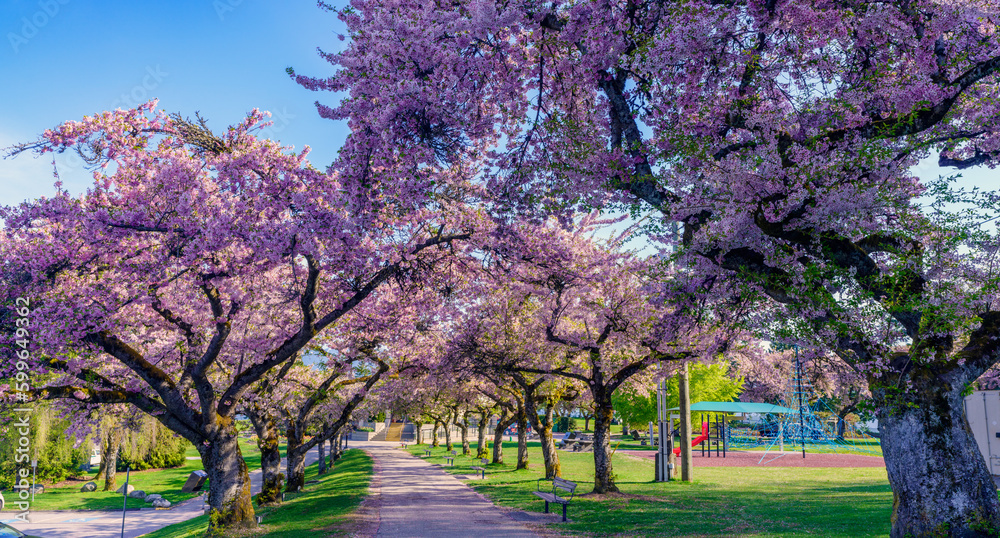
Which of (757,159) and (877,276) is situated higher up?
(757,159)

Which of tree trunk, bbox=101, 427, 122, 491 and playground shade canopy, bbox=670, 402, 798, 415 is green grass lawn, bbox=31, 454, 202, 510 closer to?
tree trunk, bbox=101, 427, 122, 491

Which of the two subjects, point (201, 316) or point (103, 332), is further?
point (201, 316)

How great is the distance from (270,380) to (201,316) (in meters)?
4.59

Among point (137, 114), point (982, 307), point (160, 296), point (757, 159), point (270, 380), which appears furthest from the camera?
point (270, 380)

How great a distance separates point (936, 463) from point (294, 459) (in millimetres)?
21974

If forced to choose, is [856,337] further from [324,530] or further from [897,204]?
[324,530]

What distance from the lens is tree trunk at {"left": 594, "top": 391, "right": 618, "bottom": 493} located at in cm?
1762

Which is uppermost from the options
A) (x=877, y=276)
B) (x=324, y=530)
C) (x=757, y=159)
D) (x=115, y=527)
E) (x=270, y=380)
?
(x=757, y=159)

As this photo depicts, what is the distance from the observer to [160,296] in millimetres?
12133

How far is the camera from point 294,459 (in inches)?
917

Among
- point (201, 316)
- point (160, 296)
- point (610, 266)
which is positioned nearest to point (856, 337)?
point (610, 266)

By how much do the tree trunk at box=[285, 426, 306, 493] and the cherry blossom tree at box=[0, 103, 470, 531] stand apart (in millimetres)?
9320

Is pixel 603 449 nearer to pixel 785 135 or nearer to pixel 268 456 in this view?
pixel 268 456

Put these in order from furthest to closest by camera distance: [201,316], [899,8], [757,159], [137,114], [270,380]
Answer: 1. [270,380]
2. [201,316]
3. [137,114]
4. [899,8]
5. [757,159]
